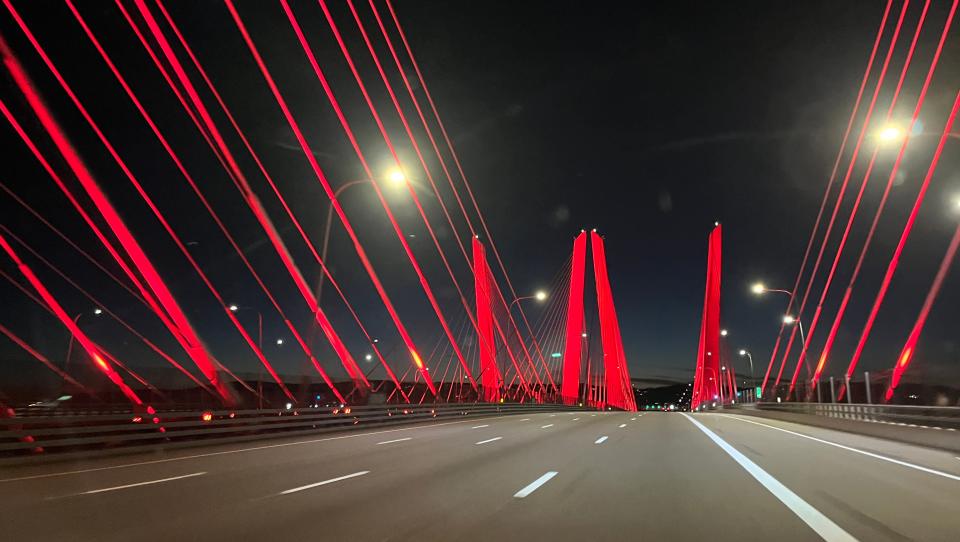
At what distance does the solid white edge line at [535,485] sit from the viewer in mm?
7539

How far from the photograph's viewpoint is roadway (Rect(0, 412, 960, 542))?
18.9 feet

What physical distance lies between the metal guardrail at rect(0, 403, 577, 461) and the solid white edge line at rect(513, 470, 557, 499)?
29.2ft

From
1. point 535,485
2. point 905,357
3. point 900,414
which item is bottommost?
point 535,485

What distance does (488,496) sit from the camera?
7453 mm

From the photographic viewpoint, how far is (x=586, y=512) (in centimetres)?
654

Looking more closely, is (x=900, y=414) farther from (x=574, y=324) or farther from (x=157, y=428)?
(x=574, y=324)

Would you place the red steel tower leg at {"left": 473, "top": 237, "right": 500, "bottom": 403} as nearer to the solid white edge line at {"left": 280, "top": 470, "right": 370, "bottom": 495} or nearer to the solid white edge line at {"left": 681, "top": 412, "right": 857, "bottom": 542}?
the solid white edge line at {"left": 681, "top": 412, "right": 857, "bottom": 542}

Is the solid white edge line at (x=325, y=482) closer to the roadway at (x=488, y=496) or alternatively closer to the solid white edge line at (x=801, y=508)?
the roadway at (x=488, y=496)

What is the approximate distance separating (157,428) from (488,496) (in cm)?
989

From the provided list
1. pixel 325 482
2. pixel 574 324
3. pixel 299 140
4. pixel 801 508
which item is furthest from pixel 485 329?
pixel 801 508

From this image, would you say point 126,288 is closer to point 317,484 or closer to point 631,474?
point 317,484

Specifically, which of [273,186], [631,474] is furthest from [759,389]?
[631,474]

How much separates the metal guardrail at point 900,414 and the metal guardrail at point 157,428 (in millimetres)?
16731

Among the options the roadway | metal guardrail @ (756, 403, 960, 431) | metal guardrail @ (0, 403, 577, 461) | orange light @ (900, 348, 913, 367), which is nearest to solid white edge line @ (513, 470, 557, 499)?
the roadway
